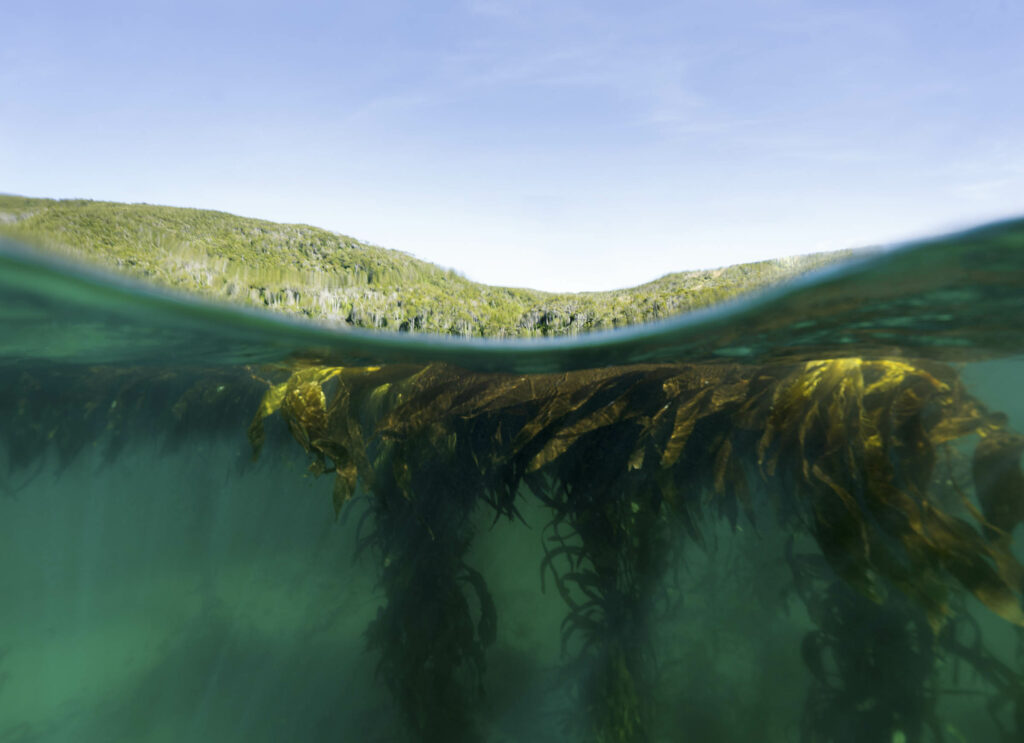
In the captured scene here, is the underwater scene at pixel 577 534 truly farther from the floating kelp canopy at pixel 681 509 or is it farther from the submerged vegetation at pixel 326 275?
the submerged vegetation at pixel 326 275

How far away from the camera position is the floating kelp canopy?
425 cm

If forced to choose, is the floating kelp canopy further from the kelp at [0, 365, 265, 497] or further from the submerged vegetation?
the kelp at [0, 365, 265, 497]

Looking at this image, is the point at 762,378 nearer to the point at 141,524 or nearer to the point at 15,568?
the point at 141,524

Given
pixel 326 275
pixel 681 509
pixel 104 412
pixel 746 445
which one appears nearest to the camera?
pixel 681 509

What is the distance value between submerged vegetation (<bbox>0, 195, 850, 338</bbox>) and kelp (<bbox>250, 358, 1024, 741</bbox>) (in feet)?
3.10

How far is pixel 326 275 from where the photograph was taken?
4.95 m

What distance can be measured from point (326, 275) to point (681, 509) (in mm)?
4467

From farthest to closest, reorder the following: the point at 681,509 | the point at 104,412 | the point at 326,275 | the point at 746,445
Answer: the point at 104,412 → the point at 746,445 → the point at 326,275 → the point at 681,509

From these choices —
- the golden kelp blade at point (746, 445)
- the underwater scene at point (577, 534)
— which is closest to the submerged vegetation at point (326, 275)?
the underwater scene at point (577, 534)

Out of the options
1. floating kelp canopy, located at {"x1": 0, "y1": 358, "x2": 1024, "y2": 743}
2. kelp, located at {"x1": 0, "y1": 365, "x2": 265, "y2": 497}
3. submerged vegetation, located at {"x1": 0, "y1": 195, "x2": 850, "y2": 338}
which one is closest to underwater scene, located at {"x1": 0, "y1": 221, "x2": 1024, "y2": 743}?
floating kelp canopy, located at {"x1": 0, "y1": 358, "x2": 1024, "y2": 743}

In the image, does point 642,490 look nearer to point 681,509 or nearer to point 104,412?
point 681,509

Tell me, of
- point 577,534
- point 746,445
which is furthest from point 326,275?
point 746,445

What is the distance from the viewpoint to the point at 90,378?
24.6 feet

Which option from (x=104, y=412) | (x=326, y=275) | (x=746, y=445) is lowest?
(x=746, y=445)
